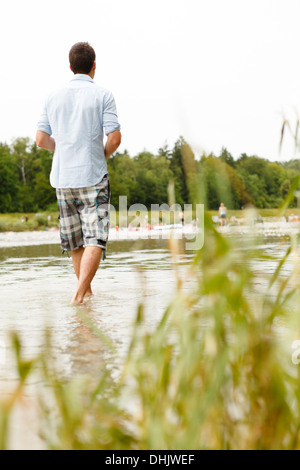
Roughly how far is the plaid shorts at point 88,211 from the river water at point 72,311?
1.44ft

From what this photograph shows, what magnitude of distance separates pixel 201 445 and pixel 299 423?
0.75ft

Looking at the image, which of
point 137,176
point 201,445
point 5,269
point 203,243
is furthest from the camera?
point 137,176

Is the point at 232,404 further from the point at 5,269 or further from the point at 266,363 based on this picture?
the point at 5,269

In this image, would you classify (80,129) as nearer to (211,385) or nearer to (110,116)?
(110,116)

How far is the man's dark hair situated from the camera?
16.2 feet

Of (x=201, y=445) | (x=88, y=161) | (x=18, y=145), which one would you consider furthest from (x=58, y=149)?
(x=18, y=145)

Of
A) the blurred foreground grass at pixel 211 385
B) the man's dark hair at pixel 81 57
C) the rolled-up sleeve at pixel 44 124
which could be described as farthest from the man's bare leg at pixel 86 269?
the blurred foreground grass at pixel 211 385

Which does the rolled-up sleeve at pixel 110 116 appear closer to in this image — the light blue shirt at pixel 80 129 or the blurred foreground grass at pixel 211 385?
the light blue shirt at pixel 80 129

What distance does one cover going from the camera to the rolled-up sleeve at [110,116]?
15.3 feet

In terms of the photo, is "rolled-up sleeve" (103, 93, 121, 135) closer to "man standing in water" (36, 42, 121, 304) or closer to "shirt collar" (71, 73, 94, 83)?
"man standing in water" (36, 42, 121, 304)

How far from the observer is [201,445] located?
1262 mm

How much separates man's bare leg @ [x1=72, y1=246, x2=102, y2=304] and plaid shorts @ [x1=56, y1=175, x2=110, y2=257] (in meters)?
0.06

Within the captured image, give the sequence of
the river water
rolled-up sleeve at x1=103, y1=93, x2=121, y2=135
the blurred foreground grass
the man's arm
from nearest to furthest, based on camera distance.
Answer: the blurred foreground grass → the river water → rolled-up sleeve at x1=103, y1=93, x2=121, y2=135 → the man's arm

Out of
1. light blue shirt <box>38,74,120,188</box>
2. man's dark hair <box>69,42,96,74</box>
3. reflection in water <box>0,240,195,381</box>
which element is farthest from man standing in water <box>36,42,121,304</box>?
reflection in water <box>0,240,195,381</box>
